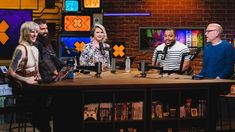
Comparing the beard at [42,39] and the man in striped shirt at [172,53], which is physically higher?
the beard at [42,39]

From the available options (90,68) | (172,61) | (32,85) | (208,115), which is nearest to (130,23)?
(172,61)

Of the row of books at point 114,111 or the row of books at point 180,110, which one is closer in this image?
the row of books at point 114,111

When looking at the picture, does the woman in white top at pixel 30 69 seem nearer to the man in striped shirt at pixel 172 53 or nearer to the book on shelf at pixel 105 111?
the book on shelf at pixel 105 111

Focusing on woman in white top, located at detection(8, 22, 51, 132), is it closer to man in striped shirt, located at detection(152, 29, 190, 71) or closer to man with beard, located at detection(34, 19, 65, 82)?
man with beard, located at detection(34, 19, 65, 82)

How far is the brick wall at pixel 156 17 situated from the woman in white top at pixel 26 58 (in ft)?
12.8

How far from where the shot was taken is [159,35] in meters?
9.45

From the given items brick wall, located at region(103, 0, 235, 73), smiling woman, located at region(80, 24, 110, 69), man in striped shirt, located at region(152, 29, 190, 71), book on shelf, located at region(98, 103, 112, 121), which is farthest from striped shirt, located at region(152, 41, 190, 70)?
book on shelf, located at region(98, 103, 112, 121)

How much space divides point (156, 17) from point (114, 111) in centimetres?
439

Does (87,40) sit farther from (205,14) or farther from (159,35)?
(205,14)

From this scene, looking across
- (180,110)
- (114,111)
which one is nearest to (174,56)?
(180,110)

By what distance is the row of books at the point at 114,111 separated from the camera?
5.30 m

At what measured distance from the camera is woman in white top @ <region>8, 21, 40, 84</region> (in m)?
5.51

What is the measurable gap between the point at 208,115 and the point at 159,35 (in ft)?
13.0

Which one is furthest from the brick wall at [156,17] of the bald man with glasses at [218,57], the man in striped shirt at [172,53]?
the bald man with glasses at [218,57]
